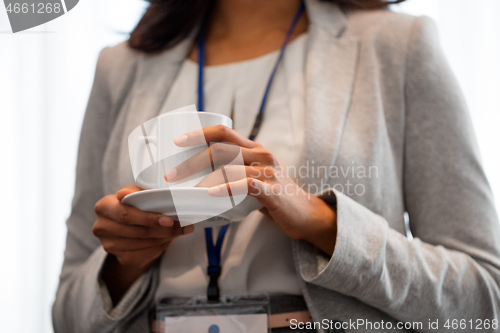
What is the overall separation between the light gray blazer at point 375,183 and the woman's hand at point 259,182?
0.02 m

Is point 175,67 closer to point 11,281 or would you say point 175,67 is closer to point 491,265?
point 11,281

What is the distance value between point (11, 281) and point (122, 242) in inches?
5.5

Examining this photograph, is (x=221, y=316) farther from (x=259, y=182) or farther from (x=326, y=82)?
(x=326, y=82)

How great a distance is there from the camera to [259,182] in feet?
0.85

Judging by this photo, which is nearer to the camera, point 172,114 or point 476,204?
point 172,114

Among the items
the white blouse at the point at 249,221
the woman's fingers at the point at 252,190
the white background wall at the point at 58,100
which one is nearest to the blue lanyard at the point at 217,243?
the white blouse at the point at 249,221

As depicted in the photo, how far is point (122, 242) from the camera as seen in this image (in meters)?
0.35

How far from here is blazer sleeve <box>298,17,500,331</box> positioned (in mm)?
344

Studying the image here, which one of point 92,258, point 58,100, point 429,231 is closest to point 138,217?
point 92,258

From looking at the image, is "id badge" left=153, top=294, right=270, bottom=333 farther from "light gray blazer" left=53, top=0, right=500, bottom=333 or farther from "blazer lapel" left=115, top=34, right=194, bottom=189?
"blazer lapel" left=115, top=34, right=194, bottom=189

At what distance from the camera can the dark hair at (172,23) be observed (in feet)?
1.77

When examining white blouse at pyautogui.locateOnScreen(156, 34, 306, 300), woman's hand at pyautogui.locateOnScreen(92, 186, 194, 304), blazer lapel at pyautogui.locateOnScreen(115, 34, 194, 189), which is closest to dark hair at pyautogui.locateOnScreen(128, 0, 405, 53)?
blazer lapel at pyautogui.locateOnScreen(115, 34, 194, 189)

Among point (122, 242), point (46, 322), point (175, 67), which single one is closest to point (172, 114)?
point (122, 242)

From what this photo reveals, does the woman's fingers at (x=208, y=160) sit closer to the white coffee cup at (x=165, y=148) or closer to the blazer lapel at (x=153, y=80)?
Result: the white coffee cup at (x=165, y=148)
